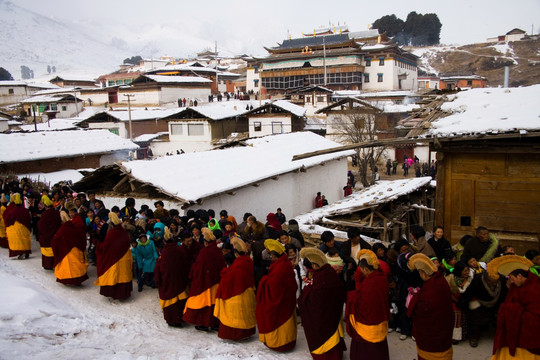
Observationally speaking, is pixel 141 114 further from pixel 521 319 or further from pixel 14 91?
pixel 521 319

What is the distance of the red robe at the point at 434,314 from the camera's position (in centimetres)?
523

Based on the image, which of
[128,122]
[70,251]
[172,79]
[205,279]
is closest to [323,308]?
[205,279]

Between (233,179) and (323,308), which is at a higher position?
(233,179)

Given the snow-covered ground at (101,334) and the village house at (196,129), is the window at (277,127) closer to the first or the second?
the village house at (196,129)

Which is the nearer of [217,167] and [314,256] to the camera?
[314,256]

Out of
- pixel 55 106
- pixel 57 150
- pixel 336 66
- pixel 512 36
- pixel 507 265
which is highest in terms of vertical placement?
pixel 512 36

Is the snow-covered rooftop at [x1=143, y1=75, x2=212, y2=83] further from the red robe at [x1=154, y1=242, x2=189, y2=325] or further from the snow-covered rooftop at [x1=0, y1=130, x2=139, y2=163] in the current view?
the red robe at [x1=154, y1=242, x2=189, y2=325]

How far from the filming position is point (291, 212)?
1745 cm

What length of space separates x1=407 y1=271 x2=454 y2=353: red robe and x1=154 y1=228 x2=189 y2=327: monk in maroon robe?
3.84 meters

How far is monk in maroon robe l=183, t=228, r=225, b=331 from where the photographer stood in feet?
22.8

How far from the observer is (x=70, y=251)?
343 inches

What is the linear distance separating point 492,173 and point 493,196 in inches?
19.3

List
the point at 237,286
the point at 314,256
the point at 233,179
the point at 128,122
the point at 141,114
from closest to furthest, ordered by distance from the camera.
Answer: the point at 314,256, the point at 237,286, the point at 233,179, the point at 128,122, the point at 141,114

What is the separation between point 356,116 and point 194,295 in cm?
2871
